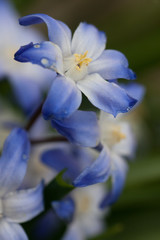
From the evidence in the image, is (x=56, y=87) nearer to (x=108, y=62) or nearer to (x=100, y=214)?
(x=108, y=62)

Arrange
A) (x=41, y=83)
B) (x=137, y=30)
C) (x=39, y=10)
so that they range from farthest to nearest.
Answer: (x=39, y=10)
(x=137, y=30)
(x=41, y=83)

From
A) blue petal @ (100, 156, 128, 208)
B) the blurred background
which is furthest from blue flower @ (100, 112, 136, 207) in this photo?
the blurred background

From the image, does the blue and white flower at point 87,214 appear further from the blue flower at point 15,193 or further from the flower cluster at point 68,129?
the blue flower at point 15,193

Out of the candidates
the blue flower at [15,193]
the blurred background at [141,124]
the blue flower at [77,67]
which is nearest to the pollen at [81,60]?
the blue flower at [77,67]

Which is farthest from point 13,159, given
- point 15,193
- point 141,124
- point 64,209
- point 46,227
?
point 141,124

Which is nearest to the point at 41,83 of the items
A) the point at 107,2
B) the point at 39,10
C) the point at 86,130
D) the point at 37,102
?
the point at 37,102

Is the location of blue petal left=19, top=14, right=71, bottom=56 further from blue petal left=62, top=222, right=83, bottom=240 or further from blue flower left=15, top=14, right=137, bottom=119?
blue petal left=62, top=222, right=83, bottom=240

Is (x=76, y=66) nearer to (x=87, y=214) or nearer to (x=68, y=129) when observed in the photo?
(x=68, y=129)
